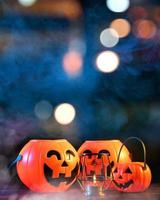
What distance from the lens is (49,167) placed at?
5.02 ft

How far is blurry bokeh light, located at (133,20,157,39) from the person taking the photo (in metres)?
2.00

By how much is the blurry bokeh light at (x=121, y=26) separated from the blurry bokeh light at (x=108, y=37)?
0.03 metres

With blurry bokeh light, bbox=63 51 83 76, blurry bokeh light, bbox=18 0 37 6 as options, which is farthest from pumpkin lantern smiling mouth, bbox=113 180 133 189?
blurry bokeh light, bbox=18 0 37 6

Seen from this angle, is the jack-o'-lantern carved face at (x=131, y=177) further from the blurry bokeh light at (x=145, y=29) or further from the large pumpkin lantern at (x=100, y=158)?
the blurry bokeh light at (x=145, y=29)

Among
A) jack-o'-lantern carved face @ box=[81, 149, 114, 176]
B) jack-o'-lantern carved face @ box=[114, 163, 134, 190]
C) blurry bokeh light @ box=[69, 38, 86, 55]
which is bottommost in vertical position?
jack-o'-lantern carved face @ box=[114, 163, 134, 190]

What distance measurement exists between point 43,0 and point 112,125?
82 centimetres

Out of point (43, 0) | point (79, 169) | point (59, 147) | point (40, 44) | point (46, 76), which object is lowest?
point (79, 169)

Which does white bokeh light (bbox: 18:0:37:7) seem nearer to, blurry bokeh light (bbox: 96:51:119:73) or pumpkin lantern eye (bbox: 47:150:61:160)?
blurry bokeh light (bbox: 96:51:119:73)

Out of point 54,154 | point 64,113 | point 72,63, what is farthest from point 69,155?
point 72,63

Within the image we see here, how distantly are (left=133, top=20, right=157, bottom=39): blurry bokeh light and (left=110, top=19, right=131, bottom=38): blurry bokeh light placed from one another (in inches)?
1.7

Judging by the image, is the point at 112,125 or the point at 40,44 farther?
the point at 112,125

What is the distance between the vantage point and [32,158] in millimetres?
1535

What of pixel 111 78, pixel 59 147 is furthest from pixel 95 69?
pixel 59 147

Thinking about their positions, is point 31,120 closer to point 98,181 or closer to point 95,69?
point 95,69
